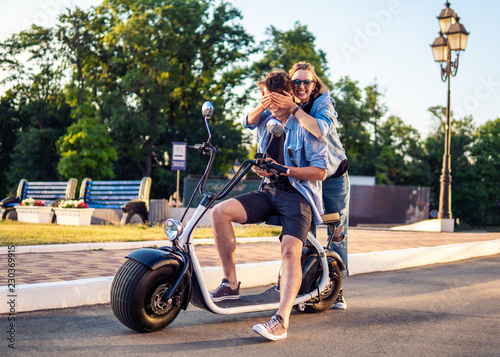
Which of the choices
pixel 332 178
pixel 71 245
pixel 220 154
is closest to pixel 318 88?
pixel 332 178

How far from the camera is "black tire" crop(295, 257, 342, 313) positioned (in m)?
5.00

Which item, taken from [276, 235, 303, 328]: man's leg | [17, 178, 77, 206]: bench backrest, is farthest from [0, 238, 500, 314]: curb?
[17, 178, 77, 206]: bench backrest

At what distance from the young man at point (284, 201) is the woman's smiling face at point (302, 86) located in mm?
174

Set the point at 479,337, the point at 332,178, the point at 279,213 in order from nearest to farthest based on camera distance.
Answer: the point at 479,337
the point at 279,213
the point at 332,178

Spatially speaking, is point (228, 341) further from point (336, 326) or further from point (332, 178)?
point (332, 178)

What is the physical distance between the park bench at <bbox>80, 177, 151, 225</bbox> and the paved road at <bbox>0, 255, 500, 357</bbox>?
8900 millimetres

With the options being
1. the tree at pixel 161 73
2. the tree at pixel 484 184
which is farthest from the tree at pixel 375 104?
the tree at pixel 161 73

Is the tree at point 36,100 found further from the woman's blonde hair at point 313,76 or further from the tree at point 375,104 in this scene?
the woman's blonde hair at point 313,76

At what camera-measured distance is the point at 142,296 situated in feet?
12.8

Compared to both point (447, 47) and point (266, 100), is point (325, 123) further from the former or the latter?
point (447, 47)

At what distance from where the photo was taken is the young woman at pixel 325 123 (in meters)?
4.46

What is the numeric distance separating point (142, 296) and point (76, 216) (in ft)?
34.9

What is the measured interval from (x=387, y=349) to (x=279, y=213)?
127 centimetres

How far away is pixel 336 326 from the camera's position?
179 inches
